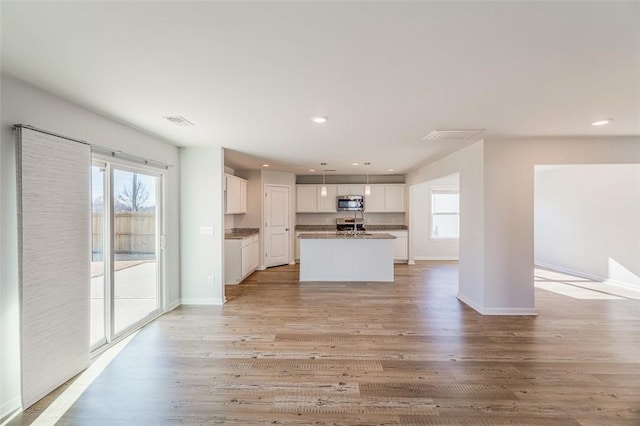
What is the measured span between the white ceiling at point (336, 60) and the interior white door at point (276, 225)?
13.5 feet

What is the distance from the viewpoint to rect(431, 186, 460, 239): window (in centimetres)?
838

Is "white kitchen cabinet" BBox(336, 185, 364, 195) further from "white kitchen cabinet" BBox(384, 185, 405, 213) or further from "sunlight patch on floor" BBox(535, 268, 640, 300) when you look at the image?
"sunlight patch on floor" BBox(535, 268, 640, 300)

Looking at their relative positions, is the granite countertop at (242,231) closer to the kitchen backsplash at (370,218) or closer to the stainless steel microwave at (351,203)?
the kitchen backsplash at (370,218)

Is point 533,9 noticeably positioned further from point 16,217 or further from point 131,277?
point 131,277

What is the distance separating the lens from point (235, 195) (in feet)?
20.2

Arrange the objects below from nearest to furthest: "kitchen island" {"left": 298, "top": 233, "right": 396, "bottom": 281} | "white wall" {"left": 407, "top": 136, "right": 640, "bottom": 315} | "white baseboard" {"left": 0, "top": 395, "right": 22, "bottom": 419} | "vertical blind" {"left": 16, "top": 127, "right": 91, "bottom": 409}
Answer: "white baseboard" {"left": 0, "top": 395, "right": 22, "bottom": 419} → "vertical blind" {"left": 16, "top": 127, "right": 91, "bottom": 409} → "white wall" {"left": 407, "top": 136, "right": 640, "bottom": 315} → "kitchen island" {"left": 298, "top": 233, "right": 396, "bottom": 281}

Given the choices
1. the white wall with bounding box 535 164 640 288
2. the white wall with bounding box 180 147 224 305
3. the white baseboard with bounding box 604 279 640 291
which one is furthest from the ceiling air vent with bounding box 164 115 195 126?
the white baseboard with bounding box 604 279 640 291

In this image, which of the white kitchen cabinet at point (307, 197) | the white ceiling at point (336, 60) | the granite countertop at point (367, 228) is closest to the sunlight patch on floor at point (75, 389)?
the white ceiling at point (336, 60)

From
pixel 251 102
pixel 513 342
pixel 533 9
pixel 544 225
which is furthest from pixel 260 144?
pixel 544 225

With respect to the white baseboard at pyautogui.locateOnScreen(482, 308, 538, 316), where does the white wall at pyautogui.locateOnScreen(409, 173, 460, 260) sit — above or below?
above

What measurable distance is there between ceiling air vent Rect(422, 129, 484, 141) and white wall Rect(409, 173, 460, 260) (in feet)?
15.2

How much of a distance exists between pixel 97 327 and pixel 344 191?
6.17m

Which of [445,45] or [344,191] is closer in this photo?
[445,45]

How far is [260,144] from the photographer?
424 cm
